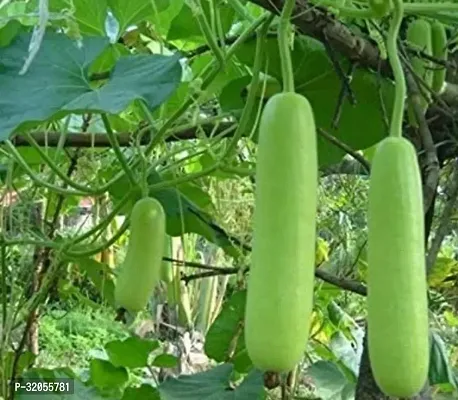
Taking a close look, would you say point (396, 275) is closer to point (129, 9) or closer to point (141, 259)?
point (141, 259)

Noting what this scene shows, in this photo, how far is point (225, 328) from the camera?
49.1 inches

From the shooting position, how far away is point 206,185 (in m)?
1.46

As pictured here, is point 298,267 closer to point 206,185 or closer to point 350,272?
point 206,185

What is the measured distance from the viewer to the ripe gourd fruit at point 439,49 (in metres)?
0.81

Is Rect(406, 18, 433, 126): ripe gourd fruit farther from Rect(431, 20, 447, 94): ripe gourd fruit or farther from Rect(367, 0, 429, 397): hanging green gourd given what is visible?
Rect(367, 0, 429, 397): hanging green gourd

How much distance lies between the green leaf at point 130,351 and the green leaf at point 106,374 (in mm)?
13

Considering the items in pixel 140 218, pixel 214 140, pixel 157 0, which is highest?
pixel 157 0

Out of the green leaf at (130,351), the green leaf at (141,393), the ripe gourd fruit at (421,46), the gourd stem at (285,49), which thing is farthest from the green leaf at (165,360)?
the gourd stem at (285,49)

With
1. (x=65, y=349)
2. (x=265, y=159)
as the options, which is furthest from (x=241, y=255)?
(x=65, y=349)

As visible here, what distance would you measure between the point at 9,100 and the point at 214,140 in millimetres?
317

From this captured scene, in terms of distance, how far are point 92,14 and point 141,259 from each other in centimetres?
36

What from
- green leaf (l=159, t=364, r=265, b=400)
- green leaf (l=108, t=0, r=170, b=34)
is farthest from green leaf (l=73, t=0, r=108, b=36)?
green leaf (l=159, t=364, r=265, b=400)

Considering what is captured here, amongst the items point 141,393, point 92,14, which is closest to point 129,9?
point 92,14

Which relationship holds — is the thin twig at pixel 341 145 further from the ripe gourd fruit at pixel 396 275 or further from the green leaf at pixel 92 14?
the ripe gourd fruit at pixel 396 275
